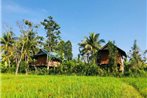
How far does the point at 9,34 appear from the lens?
133ft

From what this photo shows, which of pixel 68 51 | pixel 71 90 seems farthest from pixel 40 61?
pixel 71 90

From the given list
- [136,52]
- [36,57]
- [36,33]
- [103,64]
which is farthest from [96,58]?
[36,57]

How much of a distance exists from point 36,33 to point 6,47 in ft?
20.6

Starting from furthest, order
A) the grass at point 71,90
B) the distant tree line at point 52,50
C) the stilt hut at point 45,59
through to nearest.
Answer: the stilt hut at point 45,59
the distant tree line at point 52,50
the grass at point 71,90

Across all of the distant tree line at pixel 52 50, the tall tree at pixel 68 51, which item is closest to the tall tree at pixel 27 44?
the distant tree line at pixel 52 50

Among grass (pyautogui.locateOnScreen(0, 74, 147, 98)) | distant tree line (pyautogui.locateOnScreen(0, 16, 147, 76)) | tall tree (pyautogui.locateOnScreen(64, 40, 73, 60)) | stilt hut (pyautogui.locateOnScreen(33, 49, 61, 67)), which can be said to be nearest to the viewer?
grass (pyautogui.locateOnScreen(0, 74, 147, 98))

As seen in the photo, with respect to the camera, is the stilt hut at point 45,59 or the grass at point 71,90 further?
the stilt hut at point 45,59

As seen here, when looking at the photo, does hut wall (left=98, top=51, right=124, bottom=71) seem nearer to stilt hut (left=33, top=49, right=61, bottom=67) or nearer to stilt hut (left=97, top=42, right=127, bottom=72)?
stilt hut (left=97, top=42, right=127, bottom=72)

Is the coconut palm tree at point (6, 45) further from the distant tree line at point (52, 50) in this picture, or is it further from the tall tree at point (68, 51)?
the tall tree at point (68, 51)

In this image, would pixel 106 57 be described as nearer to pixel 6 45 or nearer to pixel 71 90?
pixel 6 45

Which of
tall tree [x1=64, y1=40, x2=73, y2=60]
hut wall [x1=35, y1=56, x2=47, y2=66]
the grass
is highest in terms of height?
tall tree [x1=64, y1=40, x2=73, y2=60]

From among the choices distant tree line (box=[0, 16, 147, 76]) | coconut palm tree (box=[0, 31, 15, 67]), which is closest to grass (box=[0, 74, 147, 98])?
distant tree line (box=[0, 16, 147, 76])

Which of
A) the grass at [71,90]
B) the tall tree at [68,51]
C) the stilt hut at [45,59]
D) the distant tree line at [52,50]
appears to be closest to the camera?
the grass at [71,90]

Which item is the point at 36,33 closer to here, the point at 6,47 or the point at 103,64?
the point at 6,47
